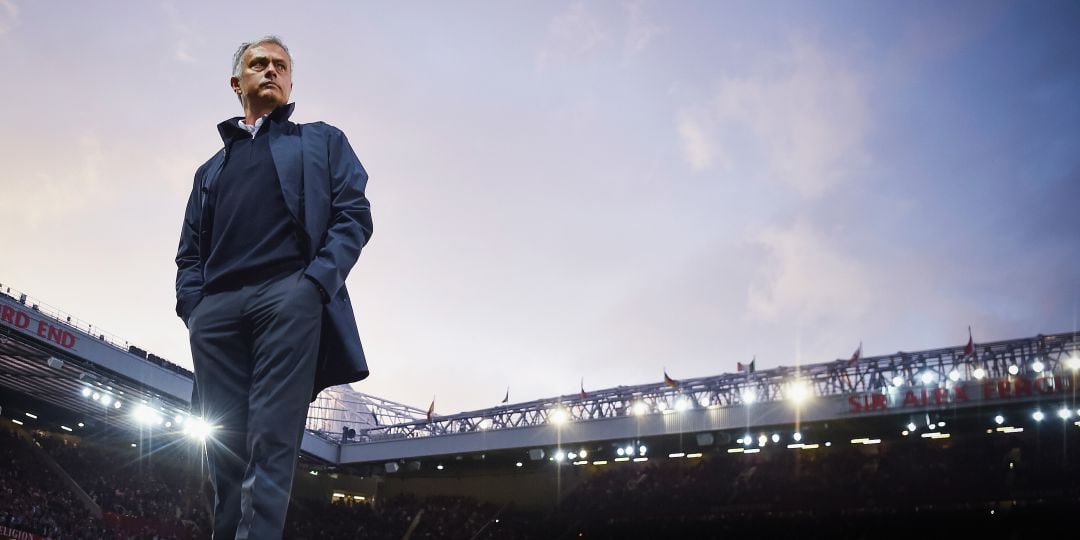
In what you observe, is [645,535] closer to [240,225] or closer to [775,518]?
[775,518]

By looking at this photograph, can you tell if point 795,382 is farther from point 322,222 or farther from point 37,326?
point 322,222

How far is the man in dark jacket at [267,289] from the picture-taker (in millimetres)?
2316

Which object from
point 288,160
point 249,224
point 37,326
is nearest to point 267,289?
point 249,224

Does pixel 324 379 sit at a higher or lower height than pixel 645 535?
lower

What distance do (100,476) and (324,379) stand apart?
3099cm

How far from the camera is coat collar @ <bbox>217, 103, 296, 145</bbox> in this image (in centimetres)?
276

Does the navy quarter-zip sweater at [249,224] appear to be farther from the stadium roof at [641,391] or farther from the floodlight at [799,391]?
the floodlight at [799,391]

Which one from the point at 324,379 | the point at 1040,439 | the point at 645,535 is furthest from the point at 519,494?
the point at 324,379

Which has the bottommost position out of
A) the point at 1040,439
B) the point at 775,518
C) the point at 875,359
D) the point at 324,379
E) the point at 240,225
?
the point at 324,379

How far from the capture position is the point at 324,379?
8.30 ft

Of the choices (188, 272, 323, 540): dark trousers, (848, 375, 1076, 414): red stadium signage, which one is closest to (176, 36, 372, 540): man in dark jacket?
(188, 272, 323, 540): dark trousers

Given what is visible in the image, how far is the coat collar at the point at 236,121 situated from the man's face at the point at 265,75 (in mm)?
36

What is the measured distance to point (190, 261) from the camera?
2.72 m

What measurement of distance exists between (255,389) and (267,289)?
0.28m
